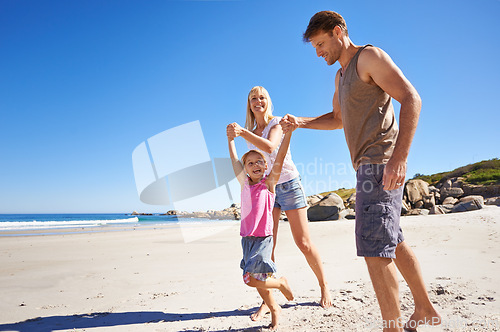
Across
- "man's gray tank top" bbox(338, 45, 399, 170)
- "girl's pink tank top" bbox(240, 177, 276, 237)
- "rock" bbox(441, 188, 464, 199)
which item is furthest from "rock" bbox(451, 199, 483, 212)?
"man's gray tank top" bbox(338, 45, 399, 170)

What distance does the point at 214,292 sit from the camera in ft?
11.7

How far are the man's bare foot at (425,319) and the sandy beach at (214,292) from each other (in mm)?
52

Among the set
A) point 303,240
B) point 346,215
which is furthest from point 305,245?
point 346,215

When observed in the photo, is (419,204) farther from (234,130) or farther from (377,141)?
(377,141)

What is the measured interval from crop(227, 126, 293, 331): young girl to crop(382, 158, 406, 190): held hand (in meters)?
1.14

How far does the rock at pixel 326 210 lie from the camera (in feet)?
47.7

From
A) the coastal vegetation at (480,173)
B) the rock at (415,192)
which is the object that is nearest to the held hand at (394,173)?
the rock at (415,192)

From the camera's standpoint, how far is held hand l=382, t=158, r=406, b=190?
170cm

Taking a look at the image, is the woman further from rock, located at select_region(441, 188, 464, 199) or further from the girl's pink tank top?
rock, located at select_region(441, 188, 464, 199)

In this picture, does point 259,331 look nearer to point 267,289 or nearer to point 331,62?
point 267,289

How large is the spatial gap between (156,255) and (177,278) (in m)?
2.51

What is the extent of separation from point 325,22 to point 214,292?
3.14 m

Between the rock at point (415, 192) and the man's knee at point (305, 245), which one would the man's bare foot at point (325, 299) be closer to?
the man's knee at point (305, 245)

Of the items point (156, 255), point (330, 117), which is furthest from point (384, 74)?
point (156, 255)
